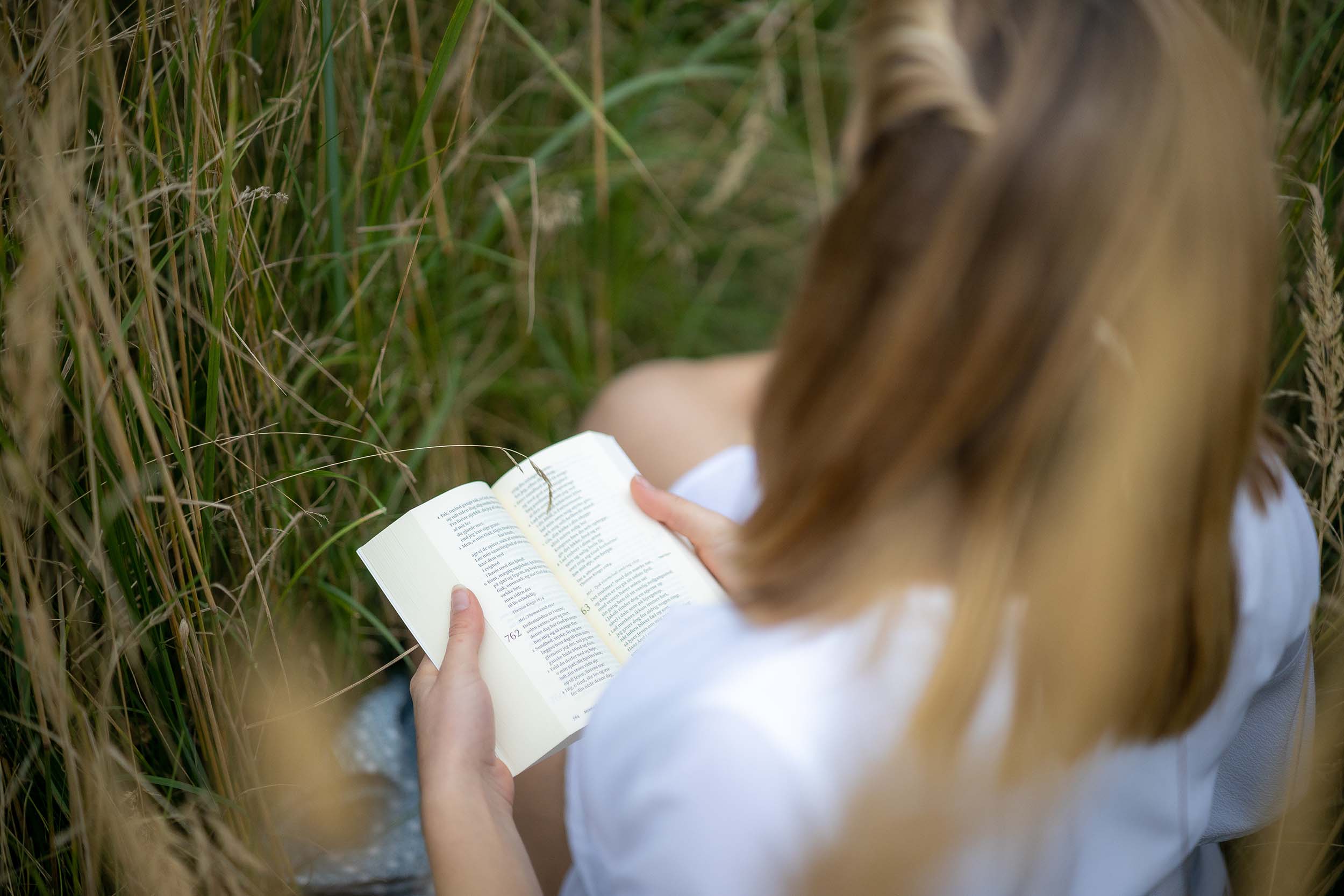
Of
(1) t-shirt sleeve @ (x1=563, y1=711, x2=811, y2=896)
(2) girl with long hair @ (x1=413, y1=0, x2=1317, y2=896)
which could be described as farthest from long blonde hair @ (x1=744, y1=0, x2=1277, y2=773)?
(1) t-shirt sleeve @ (x1=563, y1=711, x2=811, y2=896)

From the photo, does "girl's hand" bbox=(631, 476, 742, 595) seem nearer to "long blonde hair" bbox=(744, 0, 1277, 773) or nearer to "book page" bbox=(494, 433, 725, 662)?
"book page" bbox=(494, 433, 725, 662)

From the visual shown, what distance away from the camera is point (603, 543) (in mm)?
824

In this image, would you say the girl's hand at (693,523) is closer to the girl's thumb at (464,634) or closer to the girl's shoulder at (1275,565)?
the girl's thumb at (464,634)

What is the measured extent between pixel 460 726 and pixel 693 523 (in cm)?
28

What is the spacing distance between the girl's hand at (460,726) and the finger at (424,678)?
10mm

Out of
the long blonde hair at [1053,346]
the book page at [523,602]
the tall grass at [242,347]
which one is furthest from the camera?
the book page at [523,602]

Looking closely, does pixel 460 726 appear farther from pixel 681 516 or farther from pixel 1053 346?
pixel 1053 346

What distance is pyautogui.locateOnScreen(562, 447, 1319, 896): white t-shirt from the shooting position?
53 cm

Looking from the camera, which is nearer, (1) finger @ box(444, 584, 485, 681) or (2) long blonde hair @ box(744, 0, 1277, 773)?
(2) long blonde hair @ box(744, 0, 1277, 773)

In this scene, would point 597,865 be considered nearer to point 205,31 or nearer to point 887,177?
point 887,177

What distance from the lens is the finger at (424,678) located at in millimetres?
759

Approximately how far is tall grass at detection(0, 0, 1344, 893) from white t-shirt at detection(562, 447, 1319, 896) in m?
0.15

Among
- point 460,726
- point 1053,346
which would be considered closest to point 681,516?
point 460,726

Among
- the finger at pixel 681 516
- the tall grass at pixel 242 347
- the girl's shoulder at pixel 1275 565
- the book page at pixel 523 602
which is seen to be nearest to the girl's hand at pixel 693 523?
the finger at pixel 681 516
